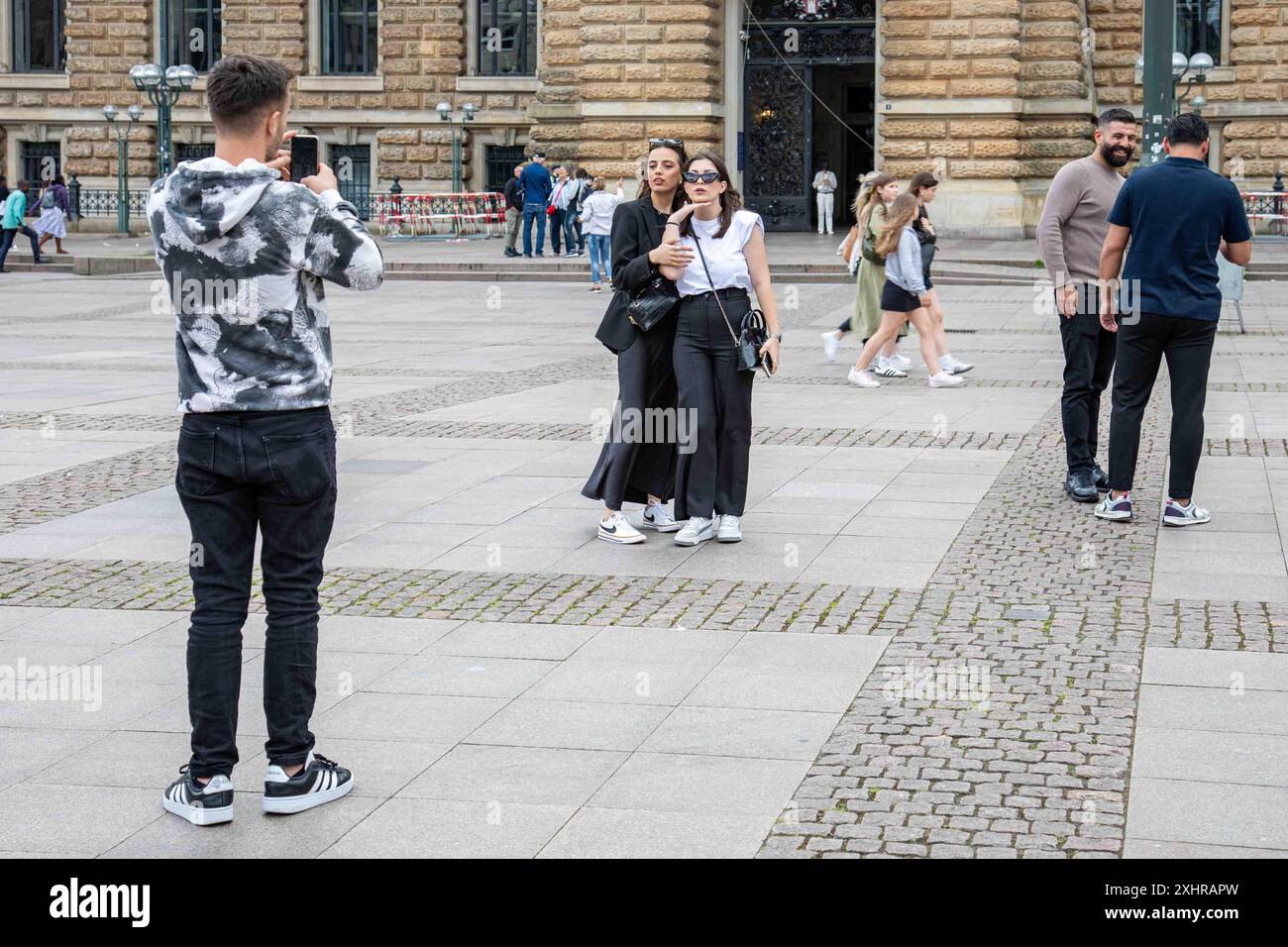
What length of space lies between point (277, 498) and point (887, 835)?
5.77 feet

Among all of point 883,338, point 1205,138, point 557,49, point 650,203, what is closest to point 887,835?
point 650,203

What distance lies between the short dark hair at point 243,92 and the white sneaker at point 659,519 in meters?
4.46

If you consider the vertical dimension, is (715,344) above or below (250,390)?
below

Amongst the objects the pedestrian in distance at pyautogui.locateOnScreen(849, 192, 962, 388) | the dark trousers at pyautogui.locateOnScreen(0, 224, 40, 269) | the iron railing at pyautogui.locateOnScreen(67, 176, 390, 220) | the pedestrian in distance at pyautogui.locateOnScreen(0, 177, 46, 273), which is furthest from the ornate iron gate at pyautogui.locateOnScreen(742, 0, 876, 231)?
the pedestrian in distance at pyautogui.locateOnScreen(849, 192, 962, 388)

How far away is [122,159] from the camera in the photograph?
39.1m

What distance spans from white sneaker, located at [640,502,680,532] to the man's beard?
9.59 feet

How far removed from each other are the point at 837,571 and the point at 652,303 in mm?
1467

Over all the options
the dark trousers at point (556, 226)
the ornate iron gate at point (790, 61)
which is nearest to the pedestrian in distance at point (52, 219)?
the dark trousers at point (556, 226)

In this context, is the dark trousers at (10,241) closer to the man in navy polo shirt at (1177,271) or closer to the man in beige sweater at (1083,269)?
the man in beige sweater at (1083,269)

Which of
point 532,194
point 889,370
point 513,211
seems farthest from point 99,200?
point 889,370

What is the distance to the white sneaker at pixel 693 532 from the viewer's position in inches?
341

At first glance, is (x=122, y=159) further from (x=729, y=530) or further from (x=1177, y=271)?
(x=1177, y=271)

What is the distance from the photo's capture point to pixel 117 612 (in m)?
7.34
